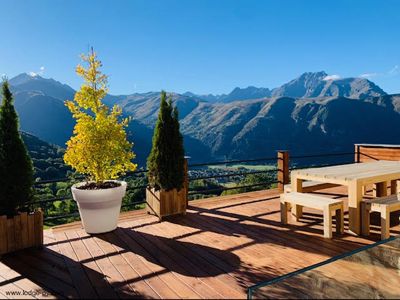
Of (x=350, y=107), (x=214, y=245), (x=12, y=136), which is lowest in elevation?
(x=214, y=245)

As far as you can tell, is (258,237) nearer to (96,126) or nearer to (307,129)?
(96,126)

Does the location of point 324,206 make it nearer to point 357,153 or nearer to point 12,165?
point 12,165

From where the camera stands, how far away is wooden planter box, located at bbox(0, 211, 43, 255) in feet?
11.0

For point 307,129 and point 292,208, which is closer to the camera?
point 292,208

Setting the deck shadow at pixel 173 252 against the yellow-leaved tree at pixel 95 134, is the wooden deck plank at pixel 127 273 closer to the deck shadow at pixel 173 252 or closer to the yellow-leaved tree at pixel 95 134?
the deck shadow at pixel 173 252

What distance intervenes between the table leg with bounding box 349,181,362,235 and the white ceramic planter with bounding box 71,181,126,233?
2.94 m

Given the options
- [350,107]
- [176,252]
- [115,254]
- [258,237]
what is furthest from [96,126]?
[350,107]

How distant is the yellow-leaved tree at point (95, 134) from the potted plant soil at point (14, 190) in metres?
0.59

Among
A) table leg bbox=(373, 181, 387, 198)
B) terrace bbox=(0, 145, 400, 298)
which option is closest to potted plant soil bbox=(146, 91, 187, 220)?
terrace bbox=(0, 145, 400, 298)

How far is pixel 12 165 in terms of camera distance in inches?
136

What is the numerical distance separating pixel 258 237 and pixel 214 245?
60 cm

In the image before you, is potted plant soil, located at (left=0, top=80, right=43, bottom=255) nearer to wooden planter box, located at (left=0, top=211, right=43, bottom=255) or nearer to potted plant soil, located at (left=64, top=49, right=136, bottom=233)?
wooden planter box, located at (left=0, top=211, right=43, bottom=255)

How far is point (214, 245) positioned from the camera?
11.6 ft

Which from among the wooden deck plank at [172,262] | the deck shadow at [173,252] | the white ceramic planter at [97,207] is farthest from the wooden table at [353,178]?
the white ceramic planter at [97,207]
